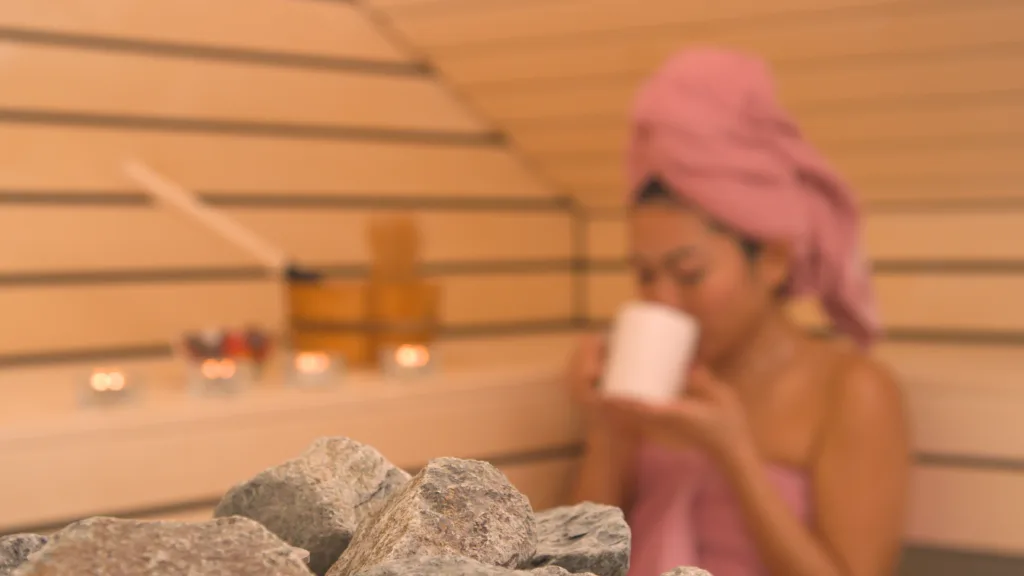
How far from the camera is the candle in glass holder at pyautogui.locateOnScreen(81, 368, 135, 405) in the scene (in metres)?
1.84

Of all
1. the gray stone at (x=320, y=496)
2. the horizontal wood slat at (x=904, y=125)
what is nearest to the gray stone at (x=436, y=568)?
the gray stone at (x=320, y=496)

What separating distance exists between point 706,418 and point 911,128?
30.4 inches

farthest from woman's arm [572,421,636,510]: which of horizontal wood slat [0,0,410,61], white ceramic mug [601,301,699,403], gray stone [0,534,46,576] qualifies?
gray stone [0,534,46,576]

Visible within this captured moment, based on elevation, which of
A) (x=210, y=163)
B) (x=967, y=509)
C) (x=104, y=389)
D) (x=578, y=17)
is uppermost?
(x=578, y=17)

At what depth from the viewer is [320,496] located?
0.69 m

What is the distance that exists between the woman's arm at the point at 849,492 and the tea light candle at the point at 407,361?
0.61 m

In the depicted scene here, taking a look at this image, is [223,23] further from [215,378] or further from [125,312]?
[215,378]

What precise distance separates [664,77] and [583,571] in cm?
154

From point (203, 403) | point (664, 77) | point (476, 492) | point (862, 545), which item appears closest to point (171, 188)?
point (203, 403)

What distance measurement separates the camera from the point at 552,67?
2.52m

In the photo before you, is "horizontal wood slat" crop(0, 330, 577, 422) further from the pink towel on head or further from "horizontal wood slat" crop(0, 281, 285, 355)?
the pink towel on head

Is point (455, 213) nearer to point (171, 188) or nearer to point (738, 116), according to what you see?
point (171, 188)

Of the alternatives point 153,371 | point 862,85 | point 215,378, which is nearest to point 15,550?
point 215,378

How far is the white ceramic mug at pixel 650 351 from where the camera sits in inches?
78.4
